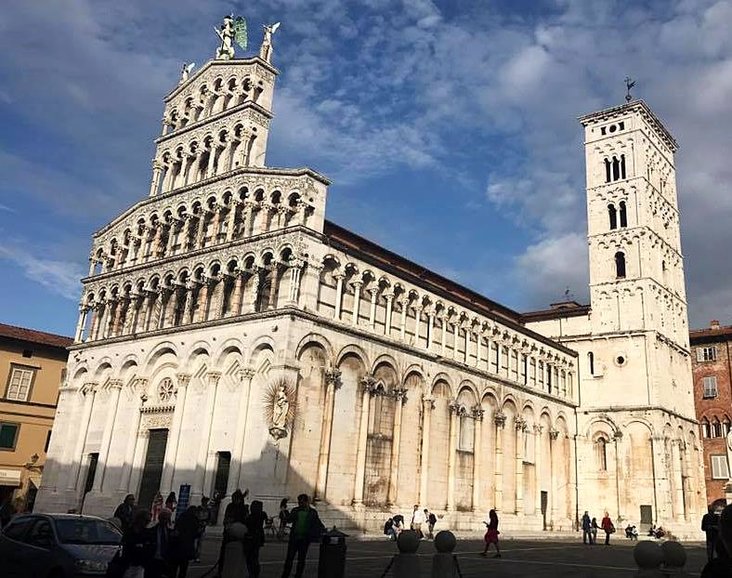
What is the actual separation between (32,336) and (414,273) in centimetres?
2492

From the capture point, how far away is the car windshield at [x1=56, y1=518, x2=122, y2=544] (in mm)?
11648

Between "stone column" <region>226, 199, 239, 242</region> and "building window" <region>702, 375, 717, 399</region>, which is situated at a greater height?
"stone column" <region>226, 199, 239, 242</region>

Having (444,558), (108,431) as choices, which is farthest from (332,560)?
(108,431)

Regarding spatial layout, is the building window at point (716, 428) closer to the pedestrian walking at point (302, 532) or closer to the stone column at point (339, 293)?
the stone column at point (339, 293)

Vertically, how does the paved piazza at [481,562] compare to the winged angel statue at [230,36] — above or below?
below

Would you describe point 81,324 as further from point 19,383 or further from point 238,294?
point 238,294

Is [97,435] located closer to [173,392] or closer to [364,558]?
[173,392]

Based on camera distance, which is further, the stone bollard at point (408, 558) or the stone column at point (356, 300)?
the stone column at point (356, 300)

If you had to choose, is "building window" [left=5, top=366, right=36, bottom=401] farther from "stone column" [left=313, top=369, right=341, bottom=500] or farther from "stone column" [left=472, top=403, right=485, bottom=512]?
"stone column" [left=472, top=403, right=485, bottom=512]

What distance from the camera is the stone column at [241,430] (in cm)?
2648

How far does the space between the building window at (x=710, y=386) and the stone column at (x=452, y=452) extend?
2783 cm

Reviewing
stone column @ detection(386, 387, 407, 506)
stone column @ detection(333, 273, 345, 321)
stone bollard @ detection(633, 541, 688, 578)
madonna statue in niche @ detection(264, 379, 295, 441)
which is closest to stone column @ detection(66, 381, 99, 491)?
madonna statue in niche @ detection(264, 379, 295, 441)

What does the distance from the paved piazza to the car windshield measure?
2.50 meters

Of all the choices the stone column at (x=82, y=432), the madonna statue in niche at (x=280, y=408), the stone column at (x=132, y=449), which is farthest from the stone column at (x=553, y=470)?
the stone column at (x=82, y=432)
